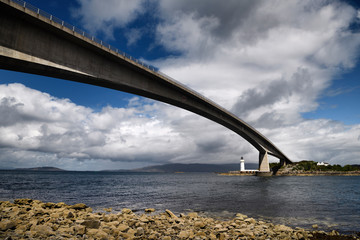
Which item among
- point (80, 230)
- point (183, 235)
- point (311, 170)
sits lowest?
point (311, 170)

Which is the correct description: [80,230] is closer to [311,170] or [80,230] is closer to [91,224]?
[91,224]

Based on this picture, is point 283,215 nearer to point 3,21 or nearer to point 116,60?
point 116,60

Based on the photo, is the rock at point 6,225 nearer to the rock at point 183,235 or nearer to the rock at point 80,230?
the rock at point 80,230

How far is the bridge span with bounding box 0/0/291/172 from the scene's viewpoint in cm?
1695

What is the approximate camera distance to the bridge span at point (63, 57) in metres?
17.0

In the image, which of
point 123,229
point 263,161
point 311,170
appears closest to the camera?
point 123,229

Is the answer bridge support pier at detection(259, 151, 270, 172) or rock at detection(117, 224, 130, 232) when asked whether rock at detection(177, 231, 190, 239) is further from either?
bridge support pier at detection(259, 151, 270, 172)

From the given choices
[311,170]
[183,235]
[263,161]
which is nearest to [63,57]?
[183,235]

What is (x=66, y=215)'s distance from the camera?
12.9 m

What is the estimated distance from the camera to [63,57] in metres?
20.1

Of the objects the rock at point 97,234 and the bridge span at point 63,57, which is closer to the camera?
the rock at point 97,234

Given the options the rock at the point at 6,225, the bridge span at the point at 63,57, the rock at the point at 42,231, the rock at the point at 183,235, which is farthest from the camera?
the bridge span at the point at 63,57

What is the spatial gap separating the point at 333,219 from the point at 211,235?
10.9 m

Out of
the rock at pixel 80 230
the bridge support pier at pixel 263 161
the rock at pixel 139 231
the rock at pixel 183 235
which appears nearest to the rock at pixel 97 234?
the rock at pixel 80 230
